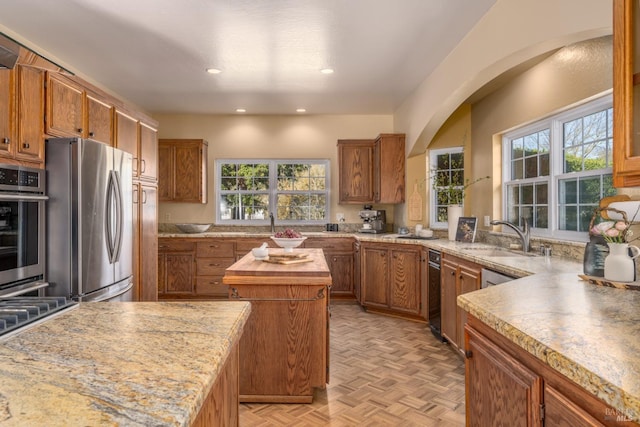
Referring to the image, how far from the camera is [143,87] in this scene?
15.4ft

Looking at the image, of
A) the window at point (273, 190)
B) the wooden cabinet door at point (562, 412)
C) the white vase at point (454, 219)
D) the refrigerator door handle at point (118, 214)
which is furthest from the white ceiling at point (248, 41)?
the wooden cabinet door at point (562, 412)

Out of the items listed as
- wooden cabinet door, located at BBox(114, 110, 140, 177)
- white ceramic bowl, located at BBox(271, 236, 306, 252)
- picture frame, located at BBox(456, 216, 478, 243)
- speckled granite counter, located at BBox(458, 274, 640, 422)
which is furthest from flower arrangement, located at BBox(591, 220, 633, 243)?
wooden cabinet door, located at BBox(114, 110, 140, 177)

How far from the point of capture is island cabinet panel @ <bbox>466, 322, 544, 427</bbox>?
1127 mm

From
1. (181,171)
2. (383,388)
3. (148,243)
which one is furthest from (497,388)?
(181,171)

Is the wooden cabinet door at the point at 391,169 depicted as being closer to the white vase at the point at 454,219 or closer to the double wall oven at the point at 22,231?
the white vase at the point at 454,219

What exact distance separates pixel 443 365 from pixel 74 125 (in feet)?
10.7

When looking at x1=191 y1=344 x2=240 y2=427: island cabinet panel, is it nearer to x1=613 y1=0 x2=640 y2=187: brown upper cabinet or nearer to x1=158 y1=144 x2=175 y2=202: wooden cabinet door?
x1=613 y1=0 x2=640 y2=187: brown upper cabinet

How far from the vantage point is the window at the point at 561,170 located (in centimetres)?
282

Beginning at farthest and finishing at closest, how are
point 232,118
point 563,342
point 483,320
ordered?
point 232,118
point 483,320
point 563,342

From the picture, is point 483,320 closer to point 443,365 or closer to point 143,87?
point 443,365

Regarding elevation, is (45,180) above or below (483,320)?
above

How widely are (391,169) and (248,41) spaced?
2632 mm

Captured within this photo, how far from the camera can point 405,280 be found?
4.36 metres

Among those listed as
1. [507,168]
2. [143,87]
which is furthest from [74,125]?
[507,168]
